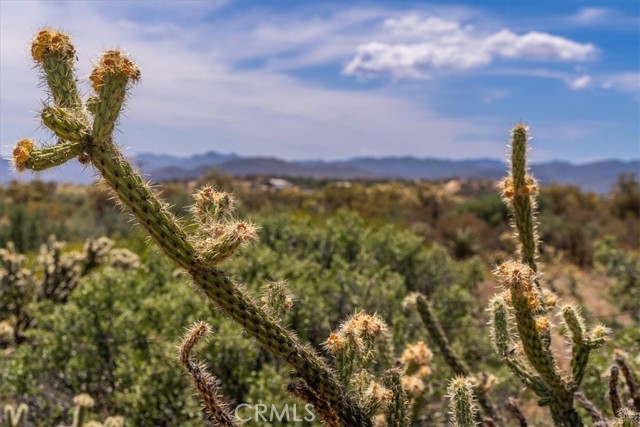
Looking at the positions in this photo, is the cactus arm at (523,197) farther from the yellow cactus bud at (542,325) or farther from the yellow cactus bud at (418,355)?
the yellow cactus bud at (418,355)

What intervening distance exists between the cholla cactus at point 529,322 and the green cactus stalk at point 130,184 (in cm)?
88

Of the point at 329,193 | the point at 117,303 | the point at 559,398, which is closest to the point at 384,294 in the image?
the point at 117,303

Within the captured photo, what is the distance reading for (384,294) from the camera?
7.40 metres

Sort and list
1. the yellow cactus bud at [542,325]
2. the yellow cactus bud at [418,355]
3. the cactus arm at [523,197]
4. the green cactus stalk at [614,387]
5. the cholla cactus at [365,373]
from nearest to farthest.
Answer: the cholla cactus at [365,373], the yellow cactus bud at [542,325], the green cactus stalk at [614,387], the cactus arm at [523,197], the yellow cactus bud at [418,355]

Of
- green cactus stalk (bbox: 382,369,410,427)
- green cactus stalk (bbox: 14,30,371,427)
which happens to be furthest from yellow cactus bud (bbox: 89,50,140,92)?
green cactus stalk (bbox: 382,369,410,427)

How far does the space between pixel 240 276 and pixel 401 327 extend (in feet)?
7.41

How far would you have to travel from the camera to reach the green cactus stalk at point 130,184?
2250 mm

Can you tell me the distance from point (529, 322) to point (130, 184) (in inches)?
67.7

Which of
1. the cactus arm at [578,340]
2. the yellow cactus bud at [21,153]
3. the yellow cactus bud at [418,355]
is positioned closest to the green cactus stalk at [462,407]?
the cactus arm at [578,340]

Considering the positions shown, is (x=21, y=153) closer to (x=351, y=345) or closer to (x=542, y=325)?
(x=351, y=345)

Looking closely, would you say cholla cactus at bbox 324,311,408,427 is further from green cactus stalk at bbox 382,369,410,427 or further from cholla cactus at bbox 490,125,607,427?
cholla cactus at bbox 490,125,607,427

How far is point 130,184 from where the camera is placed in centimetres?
227

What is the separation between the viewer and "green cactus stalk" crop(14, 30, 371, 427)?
2.25 m

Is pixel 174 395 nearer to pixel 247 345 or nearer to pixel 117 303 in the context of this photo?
pixel 247 345
